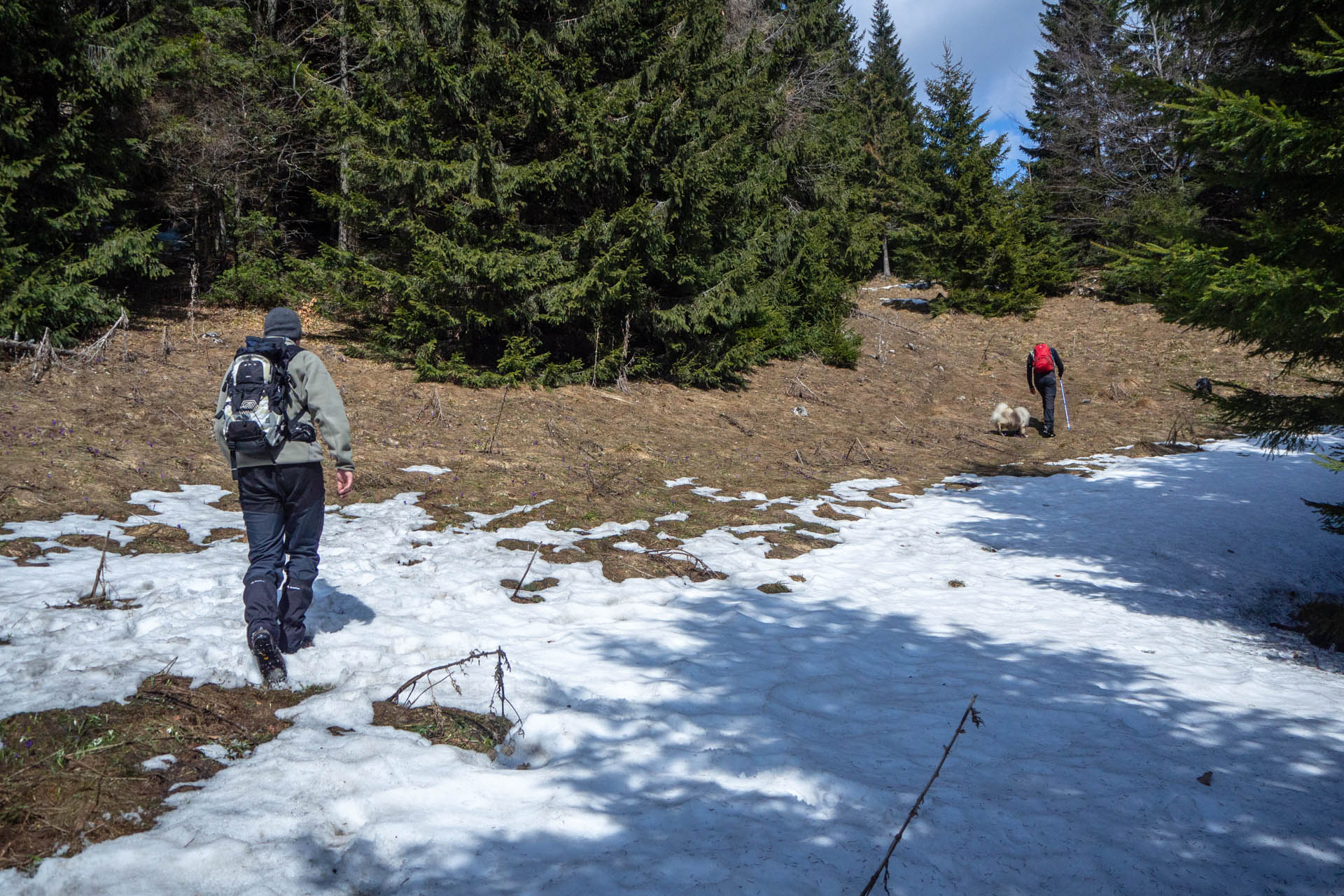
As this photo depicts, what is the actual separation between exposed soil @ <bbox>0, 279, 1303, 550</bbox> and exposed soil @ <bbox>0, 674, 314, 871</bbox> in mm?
3054

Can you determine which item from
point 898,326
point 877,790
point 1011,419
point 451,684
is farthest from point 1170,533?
point 898,326

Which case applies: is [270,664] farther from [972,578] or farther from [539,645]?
[972,578]

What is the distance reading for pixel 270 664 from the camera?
156 inches

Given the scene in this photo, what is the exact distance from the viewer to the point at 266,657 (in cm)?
395

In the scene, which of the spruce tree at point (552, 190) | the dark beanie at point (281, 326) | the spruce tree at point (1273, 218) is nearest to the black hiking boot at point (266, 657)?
the dark beanie at point (281, 326)

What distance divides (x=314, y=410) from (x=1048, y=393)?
15.1 metres

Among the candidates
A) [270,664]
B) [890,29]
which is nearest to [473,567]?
[270,664]

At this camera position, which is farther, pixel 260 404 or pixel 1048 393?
pixel 1048 393

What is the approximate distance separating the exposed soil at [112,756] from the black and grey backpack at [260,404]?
1.30m

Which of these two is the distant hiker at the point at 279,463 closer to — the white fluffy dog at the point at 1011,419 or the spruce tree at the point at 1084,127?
the white fluffy dog at the point at 1011,419

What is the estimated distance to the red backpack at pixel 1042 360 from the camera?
15.0m

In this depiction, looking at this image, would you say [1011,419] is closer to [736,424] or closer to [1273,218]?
[736,424]

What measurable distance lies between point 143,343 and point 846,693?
12.9 metres

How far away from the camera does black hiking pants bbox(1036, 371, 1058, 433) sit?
15039 millimetres
